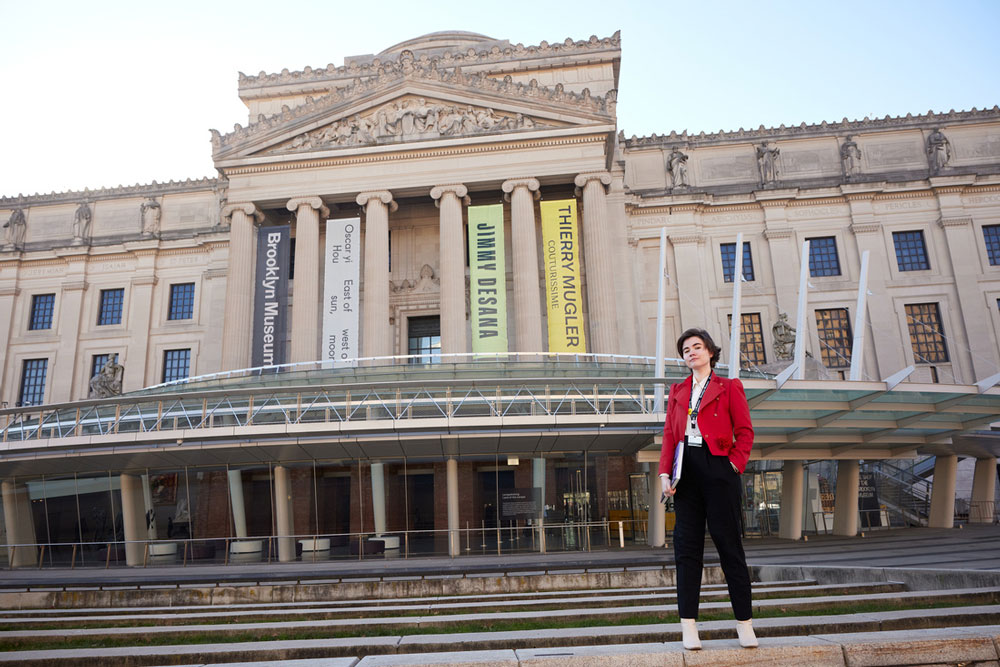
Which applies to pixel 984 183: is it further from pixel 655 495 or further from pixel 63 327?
pixel 63 327

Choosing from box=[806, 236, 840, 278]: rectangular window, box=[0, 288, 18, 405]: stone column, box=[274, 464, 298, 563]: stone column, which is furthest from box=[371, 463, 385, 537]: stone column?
box=[0, 288, 18, 405]: stone column

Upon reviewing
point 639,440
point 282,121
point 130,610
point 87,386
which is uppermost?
point 282,121

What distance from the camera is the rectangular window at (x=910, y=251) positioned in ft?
151

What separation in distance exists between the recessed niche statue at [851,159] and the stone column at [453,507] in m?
35.1

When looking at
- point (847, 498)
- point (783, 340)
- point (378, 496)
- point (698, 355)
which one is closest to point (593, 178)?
point (783, 340)

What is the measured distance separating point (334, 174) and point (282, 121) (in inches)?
165

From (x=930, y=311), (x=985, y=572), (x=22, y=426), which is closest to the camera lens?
(x=985, y=572)

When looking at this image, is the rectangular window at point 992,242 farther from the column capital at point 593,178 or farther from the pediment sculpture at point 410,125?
the pediment sculpture at point 410,125

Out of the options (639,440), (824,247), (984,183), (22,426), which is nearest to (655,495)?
(639,440)

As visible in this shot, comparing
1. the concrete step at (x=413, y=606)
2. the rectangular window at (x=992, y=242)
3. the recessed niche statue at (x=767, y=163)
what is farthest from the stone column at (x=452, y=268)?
the rectangular window at (x=992, y=242)

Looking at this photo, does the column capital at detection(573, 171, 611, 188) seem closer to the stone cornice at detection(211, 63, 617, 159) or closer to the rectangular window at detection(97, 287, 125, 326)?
the stone cornice at detection(211, 63, 617, 159)

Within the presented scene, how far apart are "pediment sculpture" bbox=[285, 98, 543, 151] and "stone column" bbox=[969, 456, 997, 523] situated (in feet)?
86.0

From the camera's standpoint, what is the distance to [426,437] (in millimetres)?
22219

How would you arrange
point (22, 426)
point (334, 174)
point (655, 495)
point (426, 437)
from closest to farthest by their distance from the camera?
point (426, 437) → point (655, 495) → point (22, 426) → point (334, 174)
